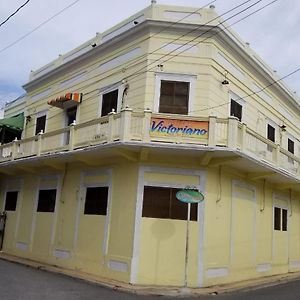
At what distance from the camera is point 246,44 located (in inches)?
680

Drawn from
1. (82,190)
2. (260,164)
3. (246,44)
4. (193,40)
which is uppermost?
(246,44)

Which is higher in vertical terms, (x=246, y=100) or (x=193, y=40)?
(x=193, y=40)

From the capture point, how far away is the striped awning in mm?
16953

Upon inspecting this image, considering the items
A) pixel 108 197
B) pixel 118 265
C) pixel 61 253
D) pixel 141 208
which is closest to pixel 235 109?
pixel 141 208

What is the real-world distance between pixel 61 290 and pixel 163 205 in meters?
3.98

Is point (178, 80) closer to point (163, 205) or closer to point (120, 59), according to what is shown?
point (120, 59)

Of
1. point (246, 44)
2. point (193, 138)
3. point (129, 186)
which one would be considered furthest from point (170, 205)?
point (246, 44)

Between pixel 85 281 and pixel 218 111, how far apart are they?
725 cm

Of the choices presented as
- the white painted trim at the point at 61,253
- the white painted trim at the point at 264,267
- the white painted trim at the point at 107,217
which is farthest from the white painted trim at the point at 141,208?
the white painted trim at the point at 264,267

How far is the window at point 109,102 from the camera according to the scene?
15.7 m

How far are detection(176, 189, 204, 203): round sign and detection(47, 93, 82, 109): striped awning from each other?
7.24m

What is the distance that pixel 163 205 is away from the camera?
43.2 ft

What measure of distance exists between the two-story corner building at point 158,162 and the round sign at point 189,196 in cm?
131

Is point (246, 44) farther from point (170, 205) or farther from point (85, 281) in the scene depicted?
point (85, 281)
